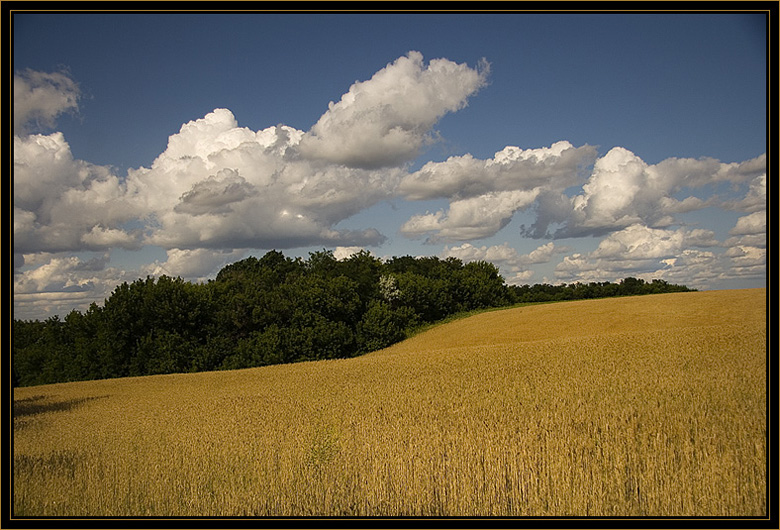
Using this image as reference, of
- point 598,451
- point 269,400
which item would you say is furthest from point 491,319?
point 598,451

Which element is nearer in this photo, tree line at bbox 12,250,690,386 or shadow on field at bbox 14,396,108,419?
shadow on field at bbox 14,396,108,419

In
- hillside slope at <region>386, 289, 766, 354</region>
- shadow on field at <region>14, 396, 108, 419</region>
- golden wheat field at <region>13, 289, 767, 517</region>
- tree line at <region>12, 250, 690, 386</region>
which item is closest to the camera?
golden wheat field at <region>13, 289, 767, 517</region>

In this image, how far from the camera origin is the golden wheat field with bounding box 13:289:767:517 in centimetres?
704

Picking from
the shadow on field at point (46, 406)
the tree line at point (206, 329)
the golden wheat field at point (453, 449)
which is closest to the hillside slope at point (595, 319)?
the tree line at point (206, 329)

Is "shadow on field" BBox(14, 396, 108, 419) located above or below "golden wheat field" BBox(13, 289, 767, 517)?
below

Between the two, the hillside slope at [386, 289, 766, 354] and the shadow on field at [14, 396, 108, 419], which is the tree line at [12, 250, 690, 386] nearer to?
the hillside slope at [386, 289, 766, 354]

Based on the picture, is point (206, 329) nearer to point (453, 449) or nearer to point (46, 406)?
point (46, 406)

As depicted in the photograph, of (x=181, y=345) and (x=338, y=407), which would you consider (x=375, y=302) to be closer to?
(x=181, y=345)

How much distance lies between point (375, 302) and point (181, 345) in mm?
20709

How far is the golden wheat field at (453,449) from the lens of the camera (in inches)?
277

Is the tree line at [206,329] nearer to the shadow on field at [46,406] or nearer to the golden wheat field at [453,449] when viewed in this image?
the shadow on field at [46,406]

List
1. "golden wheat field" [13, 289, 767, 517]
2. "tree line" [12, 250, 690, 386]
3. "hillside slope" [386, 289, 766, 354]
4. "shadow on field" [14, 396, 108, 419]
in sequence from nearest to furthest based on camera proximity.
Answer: "golden wheat field" [13, 289, 767, 517], "shadow on field" [14, 396, 108, 419], "hillside slope" [386, 289, 766, 354], "tree line" [12, 250, 690, 386]

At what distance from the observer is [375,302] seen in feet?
195

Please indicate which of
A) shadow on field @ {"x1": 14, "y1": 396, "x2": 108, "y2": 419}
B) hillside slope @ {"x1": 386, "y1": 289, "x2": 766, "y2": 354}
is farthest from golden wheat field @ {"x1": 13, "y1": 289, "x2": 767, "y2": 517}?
hillside slope @ {"x1": 386, "y1": 289, "x2": 766, "y2": 354}
